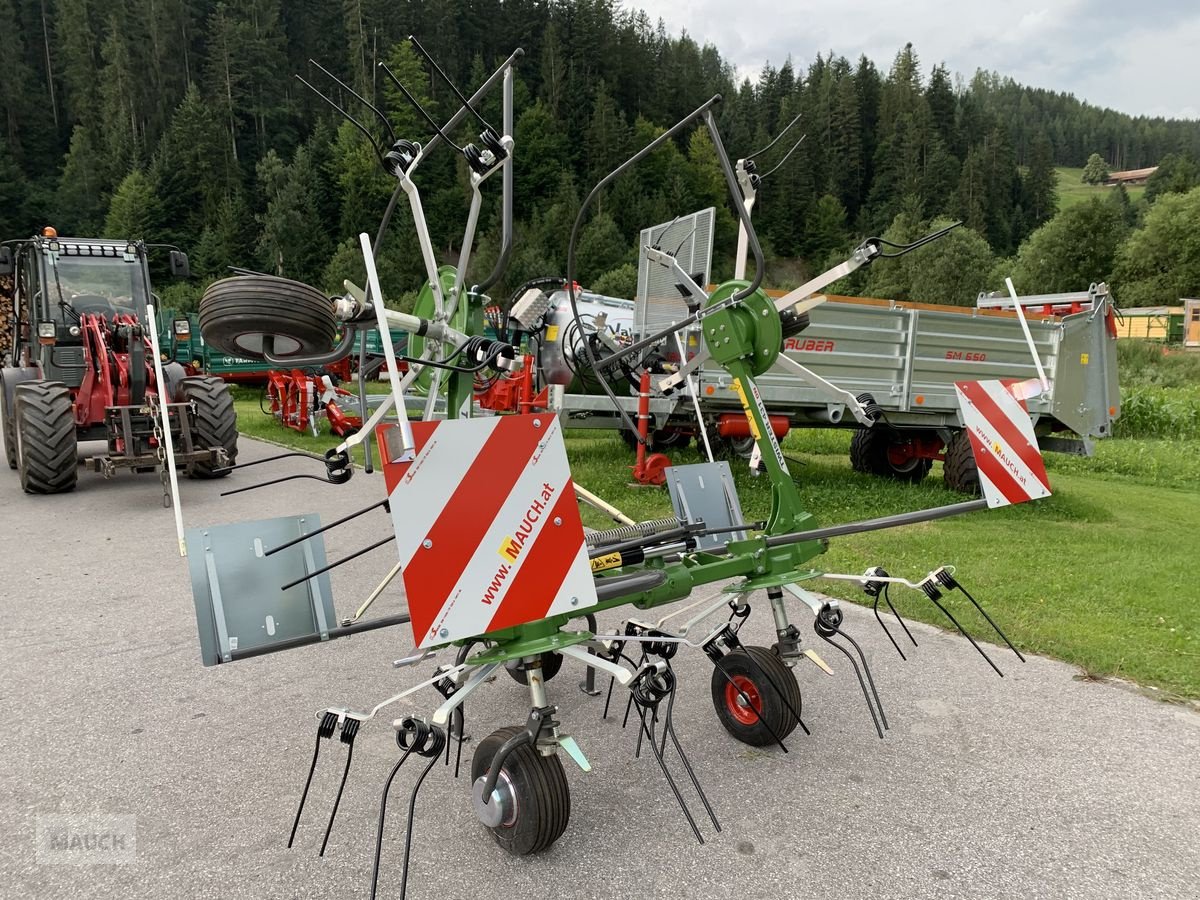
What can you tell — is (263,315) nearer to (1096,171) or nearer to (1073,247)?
(1073,247)

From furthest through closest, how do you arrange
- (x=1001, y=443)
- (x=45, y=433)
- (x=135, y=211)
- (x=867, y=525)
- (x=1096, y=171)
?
(x=1096, y=171)
(x=135, y=211)
(x=45, y=433)
(x=1001, y=443)
(x=867, y=525)

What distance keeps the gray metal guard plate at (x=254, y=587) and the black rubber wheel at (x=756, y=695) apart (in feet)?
4.75

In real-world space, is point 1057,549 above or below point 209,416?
below

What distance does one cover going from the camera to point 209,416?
8414 mm

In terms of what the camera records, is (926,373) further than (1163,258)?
No

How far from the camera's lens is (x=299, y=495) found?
831 centimetres

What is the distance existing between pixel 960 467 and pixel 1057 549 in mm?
2254

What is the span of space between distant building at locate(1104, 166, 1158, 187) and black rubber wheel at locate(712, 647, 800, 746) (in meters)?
144

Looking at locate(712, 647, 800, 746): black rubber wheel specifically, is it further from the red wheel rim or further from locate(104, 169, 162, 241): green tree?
locate(104, 169, 162, 241): green tree

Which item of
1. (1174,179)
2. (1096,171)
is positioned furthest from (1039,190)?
(1096,171)

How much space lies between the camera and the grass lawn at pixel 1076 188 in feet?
358

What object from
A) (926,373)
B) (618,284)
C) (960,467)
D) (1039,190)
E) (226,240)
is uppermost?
(1039,190)

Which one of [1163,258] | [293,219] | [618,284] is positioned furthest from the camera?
[1163,258]

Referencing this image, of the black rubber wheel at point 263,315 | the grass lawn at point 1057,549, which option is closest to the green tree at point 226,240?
the grass lawn at point 1057,549
